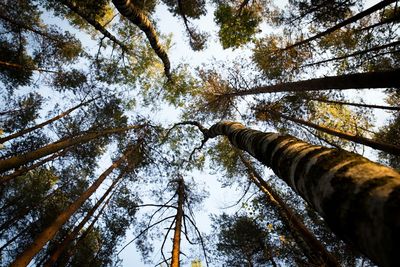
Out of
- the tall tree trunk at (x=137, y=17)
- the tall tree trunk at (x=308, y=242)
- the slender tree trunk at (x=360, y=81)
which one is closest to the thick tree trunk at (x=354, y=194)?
the slender tree trunk at (x=360, y=81)

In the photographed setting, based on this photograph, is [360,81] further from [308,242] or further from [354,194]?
[308,242]

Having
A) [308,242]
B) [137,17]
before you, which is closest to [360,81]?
[308,242]

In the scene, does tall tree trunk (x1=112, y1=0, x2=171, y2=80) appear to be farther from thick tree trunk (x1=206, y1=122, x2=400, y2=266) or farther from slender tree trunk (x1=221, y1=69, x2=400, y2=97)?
thick tree trunk (x1=206, y1=122, x2=400, y2=266)

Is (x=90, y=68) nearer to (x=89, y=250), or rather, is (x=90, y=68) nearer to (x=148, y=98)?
(x=148, y=98)

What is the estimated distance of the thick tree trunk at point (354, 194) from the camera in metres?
1.02

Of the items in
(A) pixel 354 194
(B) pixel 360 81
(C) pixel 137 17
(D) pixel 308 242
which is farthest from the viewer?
(C) pixel 137 17

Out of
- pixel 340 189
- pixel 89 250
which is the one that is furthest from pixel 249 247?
pixel 340 189

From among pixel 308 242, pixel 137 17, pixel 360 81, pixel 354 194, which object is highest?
pixel 137 17

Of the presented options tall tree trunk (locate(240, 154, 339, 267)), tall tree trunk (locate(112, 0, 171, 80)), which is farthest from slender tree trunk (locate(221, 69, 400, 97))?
tall tree trunk (locate(112, 0, 171, 80))

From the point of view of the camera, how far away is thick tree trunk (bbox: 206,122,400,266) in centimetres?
102

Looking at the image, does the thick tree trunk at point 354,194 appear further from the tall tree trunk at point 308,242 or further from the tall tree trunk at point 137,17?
the tall tree trunk at point 137,17

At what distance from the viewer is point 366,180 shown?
128 cm

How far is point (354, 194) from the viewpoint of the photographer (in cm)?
126

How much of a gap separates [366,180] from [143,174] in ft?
42.9
